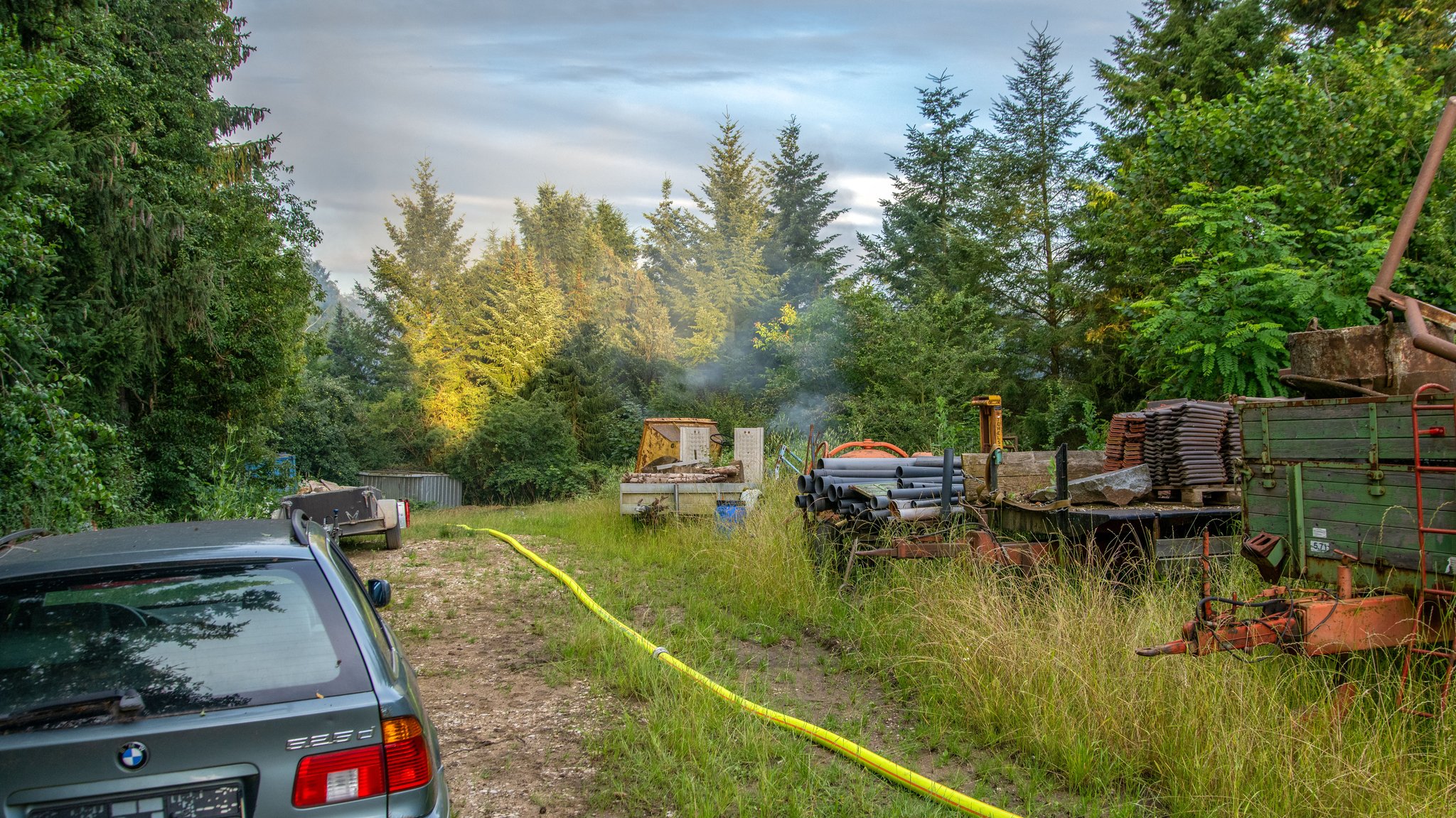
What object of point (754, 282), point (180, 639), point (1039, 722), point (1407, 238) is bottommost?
point (1039, 722)

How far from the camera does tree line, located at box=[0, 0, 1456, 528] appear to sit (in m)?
9.66

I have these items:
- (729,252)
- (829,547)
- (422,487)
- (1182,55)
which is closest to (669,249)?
(729,252)

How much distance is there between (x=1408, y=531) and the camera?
4.12 meters

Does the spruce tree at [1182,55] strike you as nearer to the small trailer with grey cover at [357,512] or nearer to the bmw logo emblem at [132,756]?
the small trailer with grey cover at [357,512]

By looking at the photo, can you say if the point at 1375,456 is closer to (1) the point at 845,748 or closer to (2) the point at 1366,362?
(2) the point at 1366,362

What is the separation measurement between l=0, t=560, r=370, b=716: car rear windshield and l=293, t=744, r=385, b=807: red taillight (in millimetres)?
177

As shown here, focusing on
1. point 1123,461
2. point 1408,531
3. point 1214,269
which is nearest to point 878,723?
point 1408,531

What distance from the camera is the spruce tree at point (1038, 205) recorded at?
2116cm

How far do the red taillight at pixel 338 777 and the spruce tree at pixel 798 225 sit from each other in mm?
31543

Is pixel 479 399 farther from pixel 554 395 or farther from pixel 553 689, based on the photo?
pixel 553 689

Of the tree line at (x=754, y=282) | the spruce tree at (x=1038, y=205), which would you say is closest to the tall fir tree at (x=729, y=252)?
the tree line at (x=754, y=282)

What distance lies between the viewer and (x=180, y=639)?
2506 mm

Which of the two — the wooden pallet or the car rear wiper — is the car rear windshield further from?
the wooden pallet

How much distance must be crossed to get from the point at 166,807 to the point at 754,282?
29.6 m
